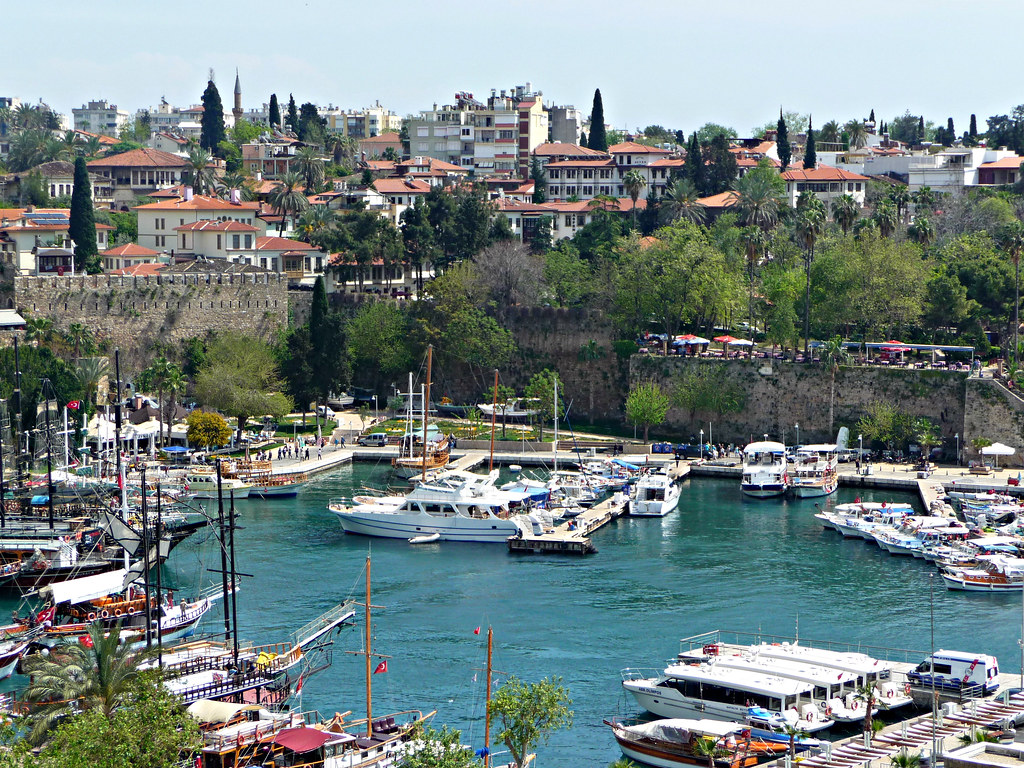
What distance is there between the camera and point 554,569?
205 feet

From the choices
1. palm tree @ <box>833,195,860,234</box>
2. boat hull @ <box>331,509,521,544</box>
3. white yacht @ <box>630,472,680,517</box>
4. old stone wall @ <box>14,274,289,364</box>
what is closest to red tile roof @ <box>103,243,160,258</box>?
old stone wall @ <box>14,274,289,364</box>

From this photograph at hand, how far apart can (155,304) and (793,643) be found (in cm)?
5181

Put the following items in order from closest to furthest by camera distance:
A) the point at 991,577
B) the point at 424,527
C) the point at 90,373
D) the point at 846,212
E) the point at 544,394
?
the point at 991,577 → the point at 424,527 → the point at 90,373 → the point at 544,394 → the point at 846,212

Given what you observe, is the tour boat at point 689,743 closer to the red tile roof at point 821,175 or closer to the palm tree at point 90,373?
the palm tree at point 90,373

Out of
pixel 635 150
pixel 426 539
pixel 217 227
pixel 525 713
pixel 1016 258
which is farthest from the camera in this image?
pixel 635 150

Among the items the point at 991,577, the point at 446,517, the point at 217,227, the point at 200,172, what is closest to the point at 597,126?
the point at 200,172

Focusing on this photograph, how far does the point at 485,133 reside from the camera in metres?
140

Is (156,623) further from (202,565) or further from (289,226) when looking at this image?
(289,226)

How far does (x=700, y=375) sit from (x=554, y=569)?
988 inches

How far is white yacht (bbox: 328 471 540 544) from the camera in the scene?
220 feet

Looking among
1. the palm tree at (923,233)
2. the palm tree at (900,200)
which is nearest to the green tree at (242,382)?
the palm tree at (923,233)

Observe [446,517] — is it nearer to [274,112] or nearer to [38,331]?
[38,331]

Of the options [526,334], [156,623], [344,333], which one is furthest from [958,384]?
[156,623]

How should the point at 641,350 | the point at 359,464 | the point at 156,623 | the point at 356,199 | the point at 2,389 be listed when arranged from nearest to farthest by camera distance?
the point at 156,623
the point at 2,389
the point at 359,464
the point at 641,350
the point at 356,199
